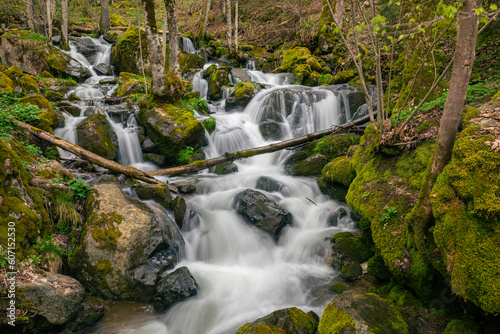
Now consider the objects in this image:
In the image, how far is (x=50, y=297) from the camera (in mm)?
3922

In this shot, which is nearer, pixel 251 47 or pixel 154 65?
pixel 154 65

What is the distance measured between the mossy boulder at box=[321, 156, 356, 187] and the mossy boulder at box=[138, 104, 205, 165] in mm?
4683

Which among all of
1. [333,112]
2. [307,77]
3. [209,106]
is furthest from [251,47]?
[333,112]

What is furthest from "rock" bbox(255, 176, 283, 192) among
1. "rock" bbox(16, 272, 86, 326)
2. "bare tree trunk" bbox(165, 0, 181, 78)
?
"bare tree trunk" bbox(165, 0, 181, 78)

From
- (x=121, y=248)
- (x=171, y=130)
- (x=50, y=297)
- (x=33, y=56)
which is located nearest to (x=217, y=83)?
(x=171, y=130)

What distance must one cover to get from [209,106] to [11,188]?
9473 mm

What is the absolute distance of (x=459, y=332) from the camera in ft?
10.4

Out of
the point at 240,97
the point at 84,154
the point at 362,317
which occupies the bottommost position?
the point at 362,317

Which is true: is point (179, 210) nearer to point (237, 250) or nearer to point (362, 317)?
point (237, 250)

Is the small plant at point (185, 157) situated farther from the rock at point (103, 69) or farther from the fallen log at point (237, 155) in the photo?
the rock at point (103, 69)

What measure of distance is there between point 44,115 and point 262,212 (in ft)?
21.7

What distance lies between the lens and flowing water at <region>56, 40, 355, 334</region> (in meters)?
4.71

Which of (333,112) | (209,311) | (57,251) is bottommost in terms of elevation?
(209,311)

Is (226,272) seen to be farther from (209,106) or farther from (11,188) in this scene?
(209,106)
